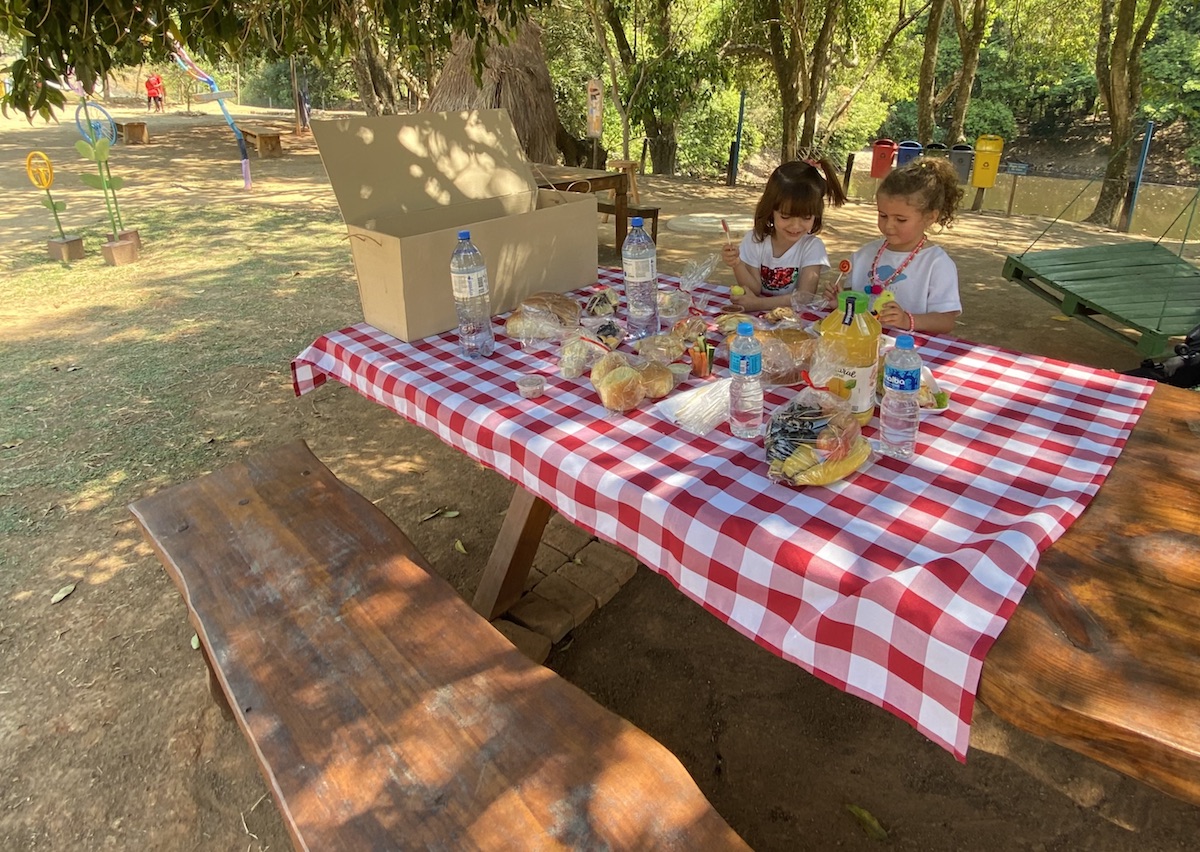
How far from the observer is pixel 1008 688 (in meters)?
1.01

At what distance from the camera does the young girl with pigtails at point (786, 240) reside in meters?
2.71

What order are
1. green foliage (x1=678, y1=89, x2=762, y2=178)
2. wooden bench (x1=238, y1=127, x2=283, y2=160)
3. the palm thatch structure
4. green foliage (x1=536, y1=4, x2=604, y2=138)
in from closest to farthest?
the palm thatch structure, wooden bench (x1=238, y1=127, x2=283, y2=160), green foliage (x1=536, y1=4, x2=604, y2=138), green foliage (x1=678, y1=89, x2=762, y2=178)

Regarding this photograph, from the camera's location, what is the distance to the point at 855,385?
160 centimetres

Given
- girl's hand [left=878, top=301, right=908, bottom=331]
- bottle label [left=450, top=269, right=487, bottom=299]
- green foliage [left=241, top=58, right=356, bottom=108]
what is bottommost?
girl's hand [left=878, top=301, right=908, bottom=331]

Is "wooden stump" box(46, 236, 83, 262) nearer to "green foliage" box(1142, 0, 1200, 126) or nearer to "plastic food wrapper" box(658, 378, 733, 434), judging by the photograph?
"plastic food wrapper" box(658, 378, 733, 434)

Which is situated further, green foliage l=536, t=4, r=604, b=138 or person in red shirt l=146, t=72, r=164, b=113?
person in red shirt l=146, t=72, r=164, b=113

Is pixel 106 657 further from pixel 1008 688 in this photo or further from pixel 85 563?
pixel 1008 688

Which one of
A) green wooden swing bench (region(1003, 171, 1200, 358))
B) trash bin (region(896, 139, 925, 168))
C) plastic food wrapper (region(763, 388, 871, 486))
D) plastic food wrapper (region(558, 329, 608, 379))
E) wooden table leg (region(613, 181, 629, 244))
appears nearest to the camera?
plastic food wrapper (region(763, 388, 871, 486))

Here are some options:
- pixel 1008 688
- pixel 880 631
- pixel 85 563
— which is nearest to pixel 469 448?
pixel 880 631

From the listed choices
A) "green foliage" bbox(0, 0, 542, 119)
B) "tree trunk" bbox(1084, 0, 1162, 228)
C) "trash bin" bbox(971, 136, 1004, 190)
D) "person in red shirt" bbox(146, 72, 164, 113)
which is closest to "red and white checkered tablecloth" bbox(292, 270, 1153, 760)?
"green foliage" bbox(0, 0, 542, 119)

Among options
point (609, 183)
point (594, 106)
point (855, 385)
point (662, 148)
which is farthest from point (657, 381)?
point (662, 148)

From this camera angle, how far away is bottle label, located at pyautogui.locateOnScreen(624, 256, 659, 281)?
2.13 m

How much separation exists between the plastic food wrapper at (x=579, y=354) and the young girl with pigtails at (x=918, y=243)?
3.12 ft

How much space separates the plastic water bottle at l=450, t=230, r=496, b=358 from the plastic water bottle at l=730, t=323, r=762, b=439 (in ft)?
2.62
